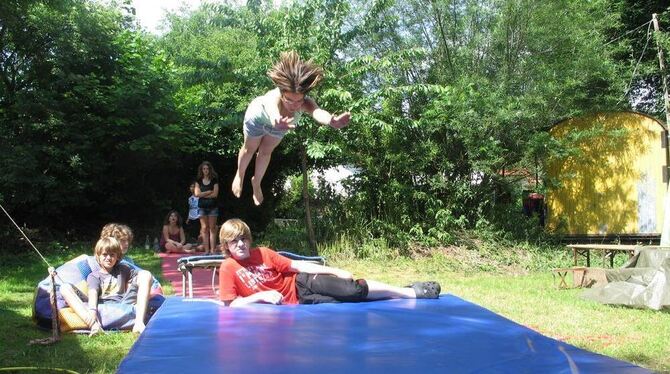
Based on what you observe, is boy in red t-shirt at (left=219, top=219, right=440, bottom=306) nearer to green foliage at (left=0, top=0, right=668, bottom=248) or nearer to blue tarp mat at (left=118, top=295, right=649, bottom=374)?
blue tarp mat at (left=118, top=295, right=649, bottom=374)

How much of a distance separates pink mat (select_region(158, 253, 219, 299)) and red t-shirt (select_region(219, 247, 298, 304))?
152cm

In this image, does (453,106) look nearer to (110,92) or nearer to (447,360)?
(110,92)

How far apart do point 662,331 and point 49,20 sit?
9.88 m

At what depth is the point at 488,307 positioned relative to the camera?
5590mm

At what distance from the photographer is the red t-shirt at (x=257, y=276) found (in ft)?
12.6

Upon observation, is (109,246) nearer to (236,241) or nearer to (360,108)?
(236,241)

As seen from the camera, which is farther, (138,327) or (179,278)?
(179,278)

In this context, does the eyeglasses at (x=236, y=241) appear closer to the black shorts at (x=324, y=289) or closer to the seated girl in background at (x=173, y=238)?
the black shorts at (x=324, y=289)

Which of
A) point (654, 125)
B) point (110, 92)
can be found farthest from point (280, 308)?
point (654, 125)

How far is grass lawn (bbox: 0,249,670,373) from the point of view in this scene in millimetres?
3676

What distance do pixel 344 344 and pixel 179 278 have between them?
14.5ft

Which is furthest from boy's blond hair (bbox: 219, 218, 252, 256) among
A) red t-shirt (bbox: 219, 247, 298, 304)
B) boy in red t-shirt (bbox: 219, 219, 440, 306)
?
red t-shirt (bbox: 219, 247, 298, 304)

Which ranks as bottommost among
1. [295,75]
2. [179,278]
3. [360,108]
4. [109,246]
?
[179,278]

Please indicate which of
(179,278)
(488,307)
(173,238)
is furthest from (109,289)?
(173,238)
